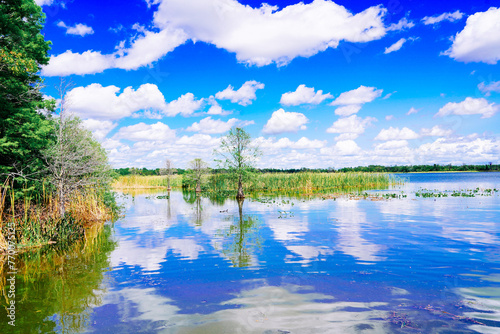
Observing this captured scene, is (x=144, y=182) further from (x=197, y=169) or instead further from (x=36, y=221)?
(x=36, y=221)

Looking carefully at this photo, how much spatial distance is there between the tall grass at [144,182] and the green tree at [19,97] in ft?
183

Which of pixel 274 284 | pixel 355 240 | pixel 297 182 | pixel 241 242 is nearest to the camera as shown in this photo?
pixel 274 284

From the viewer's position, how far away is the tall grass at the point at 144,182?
6969 cm

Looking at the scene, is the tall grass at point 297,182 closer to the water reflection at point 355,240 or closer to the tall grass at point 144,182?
the tall grass at point 144,182

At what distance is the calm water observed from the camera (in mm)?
6566

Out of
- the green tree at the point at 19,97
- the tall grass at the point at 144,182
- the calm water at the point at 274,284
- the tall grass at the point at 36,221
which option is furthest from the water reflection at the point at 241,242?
the tall grass at the point at 144,182

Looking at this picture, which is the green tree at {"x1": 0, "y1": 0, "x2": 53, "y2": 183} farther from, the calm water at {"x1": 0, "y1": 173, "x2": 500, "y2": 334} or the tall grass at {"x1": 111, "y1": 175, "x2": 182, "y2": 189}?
the tall grass at {"x1": 111, "y1": 175, "x2": 182, "y2": 189}

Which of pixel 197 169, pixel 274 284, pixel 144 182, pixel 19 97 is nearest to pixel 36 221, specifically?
pixel 19 97

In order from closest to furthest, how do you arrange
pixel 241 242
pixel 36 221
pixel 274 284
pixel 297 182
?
pixel 274 284 → pixel 241 242 → pixel 36 221 → pixel 297 182

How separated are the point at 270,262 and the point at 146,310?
4876 mm

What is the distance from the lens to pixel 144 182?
70.9 m

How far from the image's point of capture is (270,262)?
1097 cm

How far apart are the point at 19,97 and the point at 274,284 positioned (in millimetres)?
14290

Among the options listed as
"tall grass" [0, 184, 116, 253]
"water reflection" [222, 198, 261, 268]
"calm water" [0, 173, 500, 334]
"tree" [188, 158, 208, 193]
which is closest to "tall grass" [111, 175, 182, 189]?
"tree" [188, 158, 208, 193]
